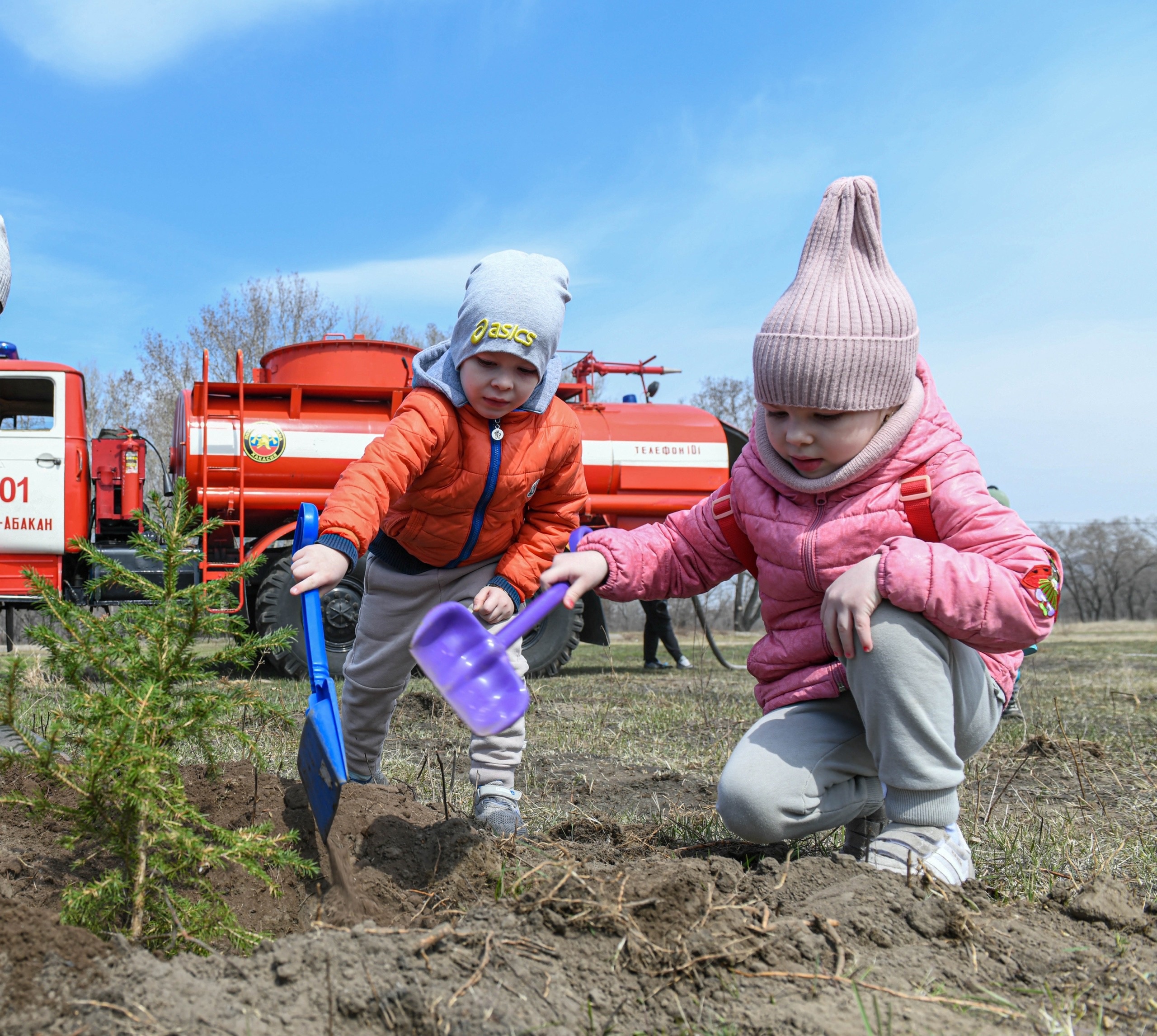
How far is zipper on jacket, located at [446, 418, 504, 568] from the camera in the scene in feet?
8.46

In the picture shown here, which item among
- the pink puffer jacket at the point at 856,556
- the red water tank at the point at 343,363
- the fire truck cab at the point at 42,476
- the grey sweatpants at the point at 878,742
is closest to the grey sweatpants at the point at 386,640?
the pink puffer jacket at the point at 856,556

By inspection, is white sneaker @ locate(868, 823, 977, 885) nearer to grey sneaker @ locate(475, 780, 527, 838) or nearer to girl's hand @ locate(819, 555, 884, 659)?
girl's hand @ locate(819, 555, 884, 659)

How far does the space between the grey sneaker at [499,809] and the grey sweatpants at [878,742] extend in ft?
1.94

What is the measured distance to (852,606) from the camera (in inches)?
72.3

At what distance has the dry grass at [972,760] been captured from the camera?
220 centimetres

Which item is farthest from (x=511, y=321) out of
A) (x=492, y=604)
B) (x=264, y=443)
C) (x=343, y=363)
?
(x=343, y=363)

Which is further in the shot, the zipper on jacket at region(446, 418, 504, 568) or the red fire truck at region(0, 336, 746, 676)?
the red fire truck at region(0, 336, 746, 676)

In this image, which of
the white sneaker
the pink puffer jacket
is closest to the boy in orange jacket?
the pink puffer jacket

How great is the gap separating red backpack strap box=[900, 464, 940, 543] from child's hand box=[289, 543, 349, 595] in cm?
116

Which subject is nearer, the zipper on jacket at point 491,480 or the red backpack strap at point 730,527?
the red backpack strap at point 730,527

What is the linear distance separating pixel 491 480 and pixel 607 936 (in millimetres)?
1408

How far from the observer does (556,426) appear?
275 cm

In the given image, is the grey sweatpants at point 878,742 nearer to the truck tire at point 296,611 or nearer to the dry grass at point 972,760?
the dry grass at point 972,760

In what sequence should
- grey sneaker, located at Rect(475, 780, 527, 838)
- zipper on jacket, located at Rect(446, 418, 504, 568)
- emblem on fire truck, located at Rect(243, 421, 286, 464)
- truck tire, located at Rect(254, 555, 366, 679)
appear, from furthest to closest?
1. emblem on fire truck, located at Rect(243, 421, 286, 464)
2. truck tire, located at Rect(254, 555, 366, 679)
3. zipper on jacket, located at Rect(446, 418, 504, 568)
4. grey sneaker, located at Rect(475, 780, 527, 838)
